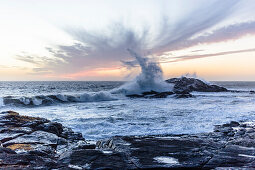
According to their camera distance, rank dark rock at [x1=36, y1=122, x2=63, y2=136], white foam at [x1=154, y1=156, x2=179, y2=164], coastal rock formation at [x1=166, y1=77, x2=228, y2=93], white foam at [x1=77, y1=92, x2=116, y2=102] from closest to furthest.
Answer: white foam at [x1=154, y1=156, x2=179, y2=164]
dark rock at [x1=36, y1=122, x2=63, y2=136]
white foam at [x1=77, y1=92, x2=116, y2=102]
coastal rock formation at [x1=166, y1=77, x2=228, y2=93]

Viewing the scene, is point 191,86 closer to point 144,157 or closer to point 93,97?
point 93,97

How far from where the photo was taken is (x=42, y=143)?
4.90 meters

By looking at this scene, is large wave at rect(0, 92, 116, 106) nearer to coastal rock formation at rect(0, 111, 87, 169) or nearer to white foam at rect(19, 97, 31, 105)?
white foam at rect(19, 97, 31, 105)

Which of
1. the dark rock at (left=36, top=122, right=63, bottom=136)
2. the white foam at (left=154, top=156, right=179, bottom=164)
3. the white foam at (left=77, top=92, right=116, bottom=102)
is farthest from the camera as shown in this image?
the white foam at (left=77, top=92, right=116, bottom=102)

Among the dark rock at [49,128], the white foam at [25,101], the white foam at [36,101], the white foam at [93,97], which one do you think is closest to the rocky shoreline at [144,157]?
the dark rock at [49,128]

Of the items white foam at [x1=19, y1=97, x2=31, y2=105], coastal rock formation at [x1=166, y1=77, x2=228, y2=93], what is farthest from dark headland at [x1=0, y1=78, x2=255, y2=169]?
coastal rock formation at [x1=166, y1=77, x2=228, y2=93]

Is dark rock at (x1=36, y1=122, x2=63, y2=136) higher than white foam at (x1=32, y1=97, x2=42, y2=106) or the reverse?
higher

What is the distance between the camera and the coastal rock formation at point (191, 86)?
37069 millimetres

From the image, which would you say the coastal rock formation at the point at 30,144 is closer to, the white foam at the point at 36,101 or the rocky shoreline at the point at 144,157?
the rocky shoreline at the point at 144,157

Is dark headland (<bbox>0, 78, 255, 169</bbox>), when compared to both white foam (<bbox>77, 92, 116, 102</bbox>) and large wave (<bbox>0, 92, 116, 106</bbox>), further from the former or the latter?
white foam (<bbox>77, 92, 116, 102</bbox>)

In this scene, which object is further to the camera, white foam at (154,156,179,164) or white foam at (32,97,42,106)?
white foam at (32,97,42,106)

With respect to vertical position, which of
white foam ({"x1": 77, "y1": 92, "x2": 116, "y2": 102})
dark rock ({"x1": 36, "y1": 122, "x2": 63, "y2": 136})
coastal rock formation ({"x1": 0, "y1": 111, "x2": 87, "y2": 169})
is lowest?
white foam ({"x1": 77, "y1": 92, "x2": 116, "y2": 102})

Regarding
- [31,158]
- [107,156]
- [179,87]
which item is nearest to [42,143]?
[31,158]

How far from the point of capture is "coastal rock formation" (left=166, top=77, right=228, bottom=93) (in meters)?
37.1
